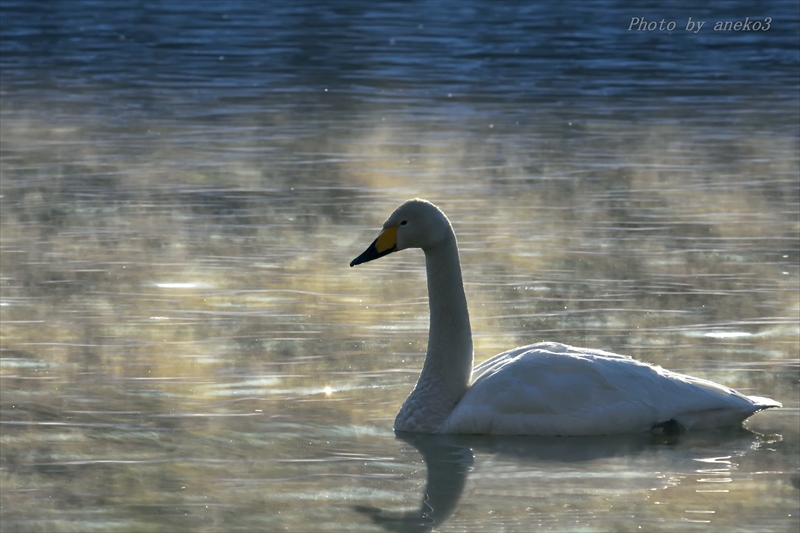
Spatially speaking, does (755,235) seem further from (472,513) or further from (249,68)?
(249,68)

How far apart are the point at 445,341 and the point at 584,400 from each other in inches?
34.6

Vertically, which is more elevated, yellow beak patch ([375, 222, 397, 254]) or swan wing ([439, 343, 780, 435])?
yellow beak patch ([375, 222, 397, 254])

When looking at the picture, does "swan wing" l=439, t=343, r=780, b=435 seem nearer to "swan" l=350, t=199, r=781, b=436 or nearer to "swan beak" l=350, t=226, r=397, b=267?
"swan" l=350, t=199, r=781, b=436

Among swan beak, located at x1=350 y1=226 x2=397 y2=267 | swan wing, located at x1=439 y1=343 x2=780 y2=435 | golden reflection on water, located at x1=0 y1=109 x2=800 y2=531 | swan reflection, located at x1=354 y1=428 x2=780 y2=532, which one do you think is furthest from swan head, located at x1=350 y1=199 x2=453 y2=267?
swan reflection, located at x1=354 y1=428 x2=780 y2=532

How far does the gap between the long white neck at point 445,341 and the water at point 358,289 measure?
0.34 metres

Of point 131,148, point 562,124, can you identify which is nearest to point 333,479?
point 131,148

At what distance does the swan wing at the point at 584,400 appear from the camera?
821cm

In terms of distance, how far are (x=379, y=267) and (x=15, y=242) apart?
124 inches

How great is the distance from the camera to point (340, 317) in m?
10.8

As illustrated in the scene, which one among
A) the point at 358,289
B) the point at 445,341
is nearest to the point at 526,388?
the point at 445,341

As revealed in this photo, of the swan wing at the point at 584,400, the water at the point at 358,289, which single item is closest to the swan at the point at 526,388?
the swan wing at the point at 584,400

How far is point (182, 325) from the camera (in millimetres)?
10531

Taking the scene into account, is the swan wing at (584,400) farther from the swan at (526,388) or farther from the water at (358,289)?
the water at (358,289)

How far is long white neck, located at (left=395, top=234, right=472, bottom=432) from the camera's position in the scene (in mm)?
8484
